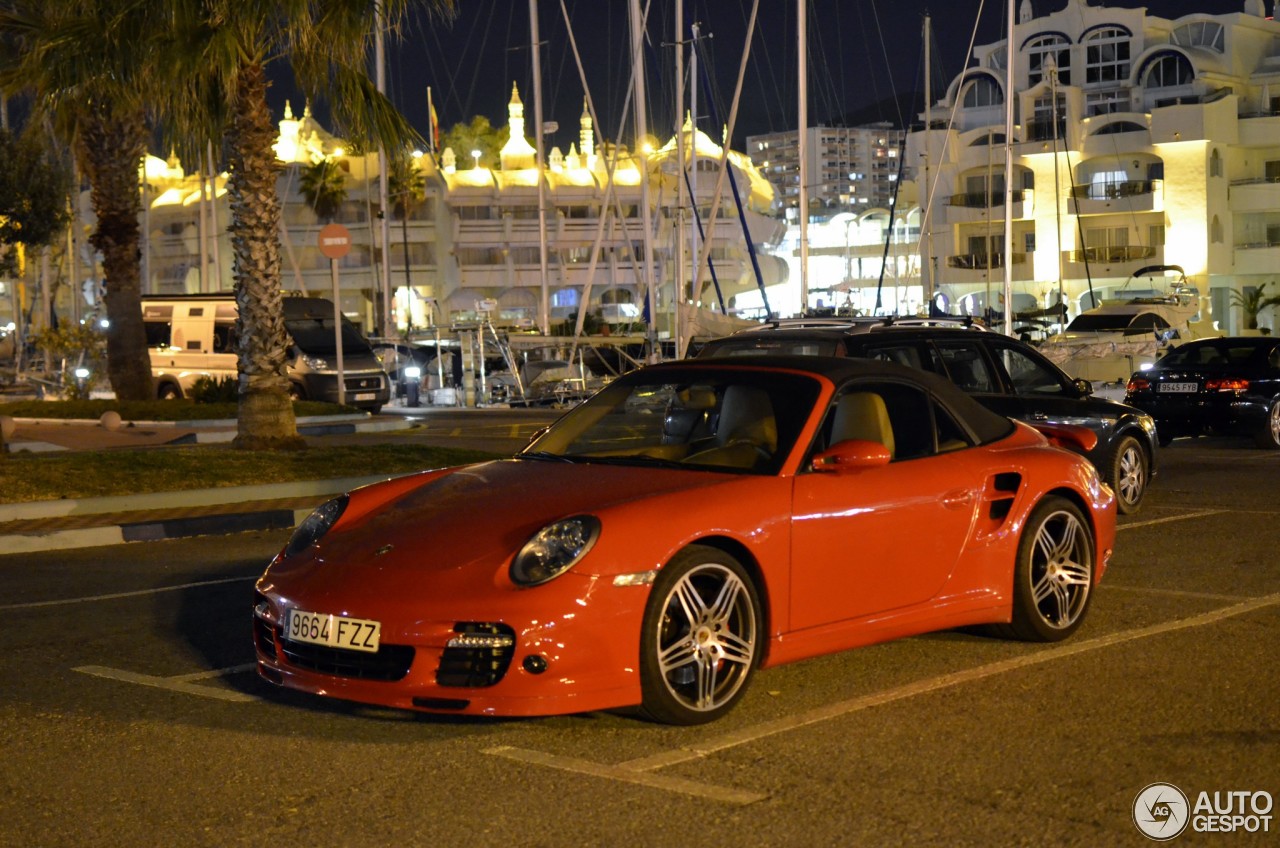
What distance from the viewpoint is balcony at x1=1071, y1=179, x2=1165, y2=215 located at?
71.4 meters

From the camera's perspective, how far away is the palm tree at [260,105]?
16297 millimetres

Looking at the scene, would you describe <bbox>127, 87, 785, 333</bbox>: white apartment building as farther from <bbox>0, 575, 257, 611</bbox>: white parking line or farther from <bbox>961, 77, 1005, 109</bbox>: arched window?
<bbox>0, 575, 257, 611</bbox>: white parking line

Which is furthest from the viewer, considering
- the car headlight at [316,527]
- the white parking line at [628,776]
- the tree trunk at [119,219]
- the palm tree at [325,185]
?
the palm tree at [325,185]

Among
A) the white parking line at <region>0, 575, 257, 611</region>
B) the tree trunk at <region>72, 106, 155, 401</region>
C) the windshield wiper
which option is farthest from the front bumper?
the tree trunk at <region>72, 106, 155, 401</region>

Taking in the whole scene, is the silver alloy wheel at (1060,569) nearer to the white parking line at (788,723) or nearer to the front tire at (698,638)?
the white parking line at (788,723)

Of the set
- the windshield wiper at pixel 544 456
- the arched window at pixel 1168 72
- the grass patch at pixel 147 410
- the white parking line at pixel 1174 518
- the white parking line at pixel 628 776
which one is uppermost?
the arched window at pixel 1168 72

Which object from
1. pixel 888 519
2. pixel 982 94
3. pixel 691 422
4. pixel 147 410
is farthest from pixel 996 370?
pixel 982 94

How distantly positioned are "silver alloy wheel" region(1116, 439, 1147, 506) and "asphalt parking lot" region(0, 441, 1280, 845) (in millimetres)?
4509

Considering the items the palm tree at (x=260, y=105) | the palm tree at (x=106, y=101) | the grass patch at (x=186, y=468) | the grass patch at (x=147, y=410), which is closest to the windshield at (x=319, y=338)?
the grass patch at (x=147, y=410)

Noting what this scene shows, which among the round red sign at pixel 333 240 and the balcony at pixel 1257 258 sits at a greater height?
the balcony at pixel 1257 258

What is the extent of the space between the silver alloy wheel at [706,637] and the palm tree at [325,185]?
86.1 m

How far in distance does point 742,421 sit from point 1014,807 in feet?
8.09

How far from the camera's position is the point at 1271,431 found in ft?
61.8

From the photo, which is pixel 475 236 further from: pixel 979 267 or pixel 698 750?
pixel 698 750
